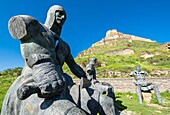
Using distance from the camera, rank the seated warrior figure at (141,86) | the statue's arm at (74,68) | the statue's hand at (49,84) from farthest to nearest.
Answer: the seated warrior figure at (141,86) < the statue's arm at (74,68) < the statue's hand at (49,84)

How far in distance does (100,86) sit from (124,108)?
22.9 feet

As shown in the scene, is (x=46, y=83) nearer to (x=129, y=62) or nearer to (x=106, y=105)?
(x=106, y=105)

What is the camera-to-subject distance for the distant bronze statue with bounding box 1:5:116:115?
1637 mm

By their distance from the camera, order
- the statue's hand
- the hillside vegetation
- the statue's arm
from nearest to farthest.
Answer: the statue's hand < the statue's arm < the hillside vegetation

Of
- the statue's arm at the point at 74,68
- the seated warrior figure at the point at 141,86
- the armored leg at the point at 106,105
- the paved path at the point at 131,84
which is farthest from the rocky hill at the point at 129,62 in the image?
the armored leg at the point at 106,105

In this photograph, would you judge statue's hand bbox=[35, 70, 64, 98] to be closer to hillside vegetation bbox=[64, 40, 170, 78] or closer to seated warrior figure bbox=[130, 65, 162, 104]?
seated warrior figure bbox=[130, 65, 162, 104]

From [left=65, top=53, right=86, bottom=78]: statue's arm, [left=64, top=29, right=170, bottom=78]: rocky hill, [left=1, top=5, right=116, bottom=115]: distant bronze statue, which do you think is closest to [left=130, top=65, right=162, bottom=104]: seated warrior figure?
[left=64, top=29, right=170, bottom=78]: rocky hill

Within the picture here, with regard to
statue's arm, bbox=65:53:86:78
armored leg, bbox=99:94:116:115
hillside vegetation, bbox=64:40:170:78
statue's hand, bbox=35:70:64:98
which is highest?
hillside vegetation, bbox=64:40:170:78

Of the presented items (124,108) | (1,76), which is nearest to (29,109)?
(124,108)

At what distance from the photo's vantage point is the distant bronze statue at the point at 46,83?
164cm

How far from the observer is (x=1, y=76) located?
21609 mm

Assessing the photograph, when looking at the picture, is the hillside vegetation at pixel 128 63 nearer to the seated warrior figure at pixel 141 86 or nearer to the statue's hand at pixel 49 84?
the seated warrior figure at pixel 141 86

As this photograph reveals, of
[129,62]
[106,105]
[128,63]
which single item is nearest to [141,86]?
[106,105]

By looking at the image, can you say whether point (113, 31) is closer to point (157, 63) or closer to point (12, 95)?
point (157, 63)
